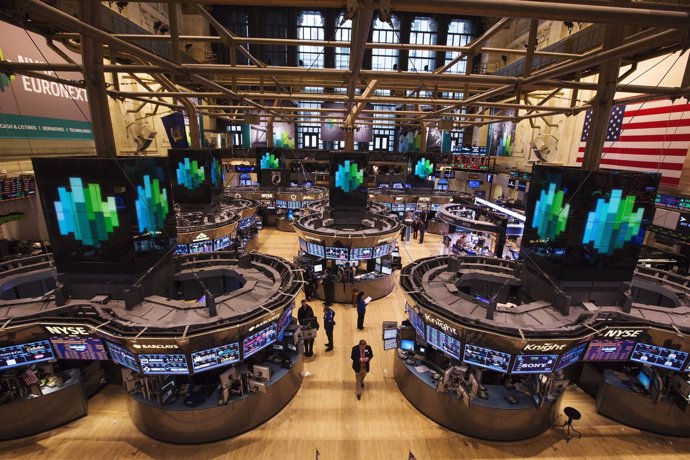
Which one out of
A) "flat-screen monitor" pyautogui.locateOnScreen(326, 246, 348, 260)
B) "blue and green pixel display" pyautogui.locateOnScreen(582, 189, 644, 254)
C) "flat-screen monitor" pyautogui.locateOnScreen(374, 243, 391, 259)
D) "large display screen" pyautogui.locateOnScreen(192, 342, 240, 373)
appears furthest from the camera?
"flat-screen monitor" pyautogui.locateOnScreen(374, 243, 391, 259)

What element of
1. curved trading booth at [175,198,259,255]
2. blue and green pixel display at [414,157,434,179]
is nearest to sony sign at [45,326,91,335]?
curved trading booth at [175,198,259,255]

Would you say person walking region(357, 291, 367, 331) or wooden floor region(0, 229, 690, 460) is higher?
person walking region(357, 291, 367, 331)

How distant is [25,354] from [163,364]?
3.31 m

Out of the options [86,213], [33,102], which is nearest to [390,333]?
[86,213]

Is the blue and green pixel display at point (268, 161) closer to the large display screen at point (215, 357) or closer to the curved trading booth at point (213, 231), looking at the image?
the curved trading booth at point (213, 231)

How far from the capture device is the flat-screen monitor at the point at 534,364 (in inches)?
285

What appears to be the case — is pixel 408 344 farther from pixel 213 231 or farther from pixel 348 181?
pixel 213 231

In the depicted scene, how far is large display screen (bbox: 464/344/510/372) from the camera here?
286 inches

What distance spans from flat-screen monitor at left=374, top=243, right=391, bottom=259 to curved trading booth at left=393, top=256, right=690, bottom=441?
→ 5.35 metres

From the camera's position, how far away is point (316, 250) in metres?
14.5

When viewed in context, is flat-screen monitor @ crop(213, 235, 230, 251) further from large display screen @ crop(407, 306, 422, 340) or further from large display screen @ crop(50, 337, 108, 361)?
large display screen @ crop(407, 306, 422, 340)

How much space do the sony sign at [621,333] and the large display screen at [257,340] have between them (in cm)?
777

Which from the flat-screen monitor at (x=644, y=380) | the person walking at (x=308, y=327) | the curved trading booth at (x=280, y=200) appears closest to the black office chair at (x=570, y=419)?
the flat-screen monitor at (x=644, y=380)

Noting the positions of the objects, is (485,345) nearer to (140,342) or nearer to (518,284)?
(518,284)
